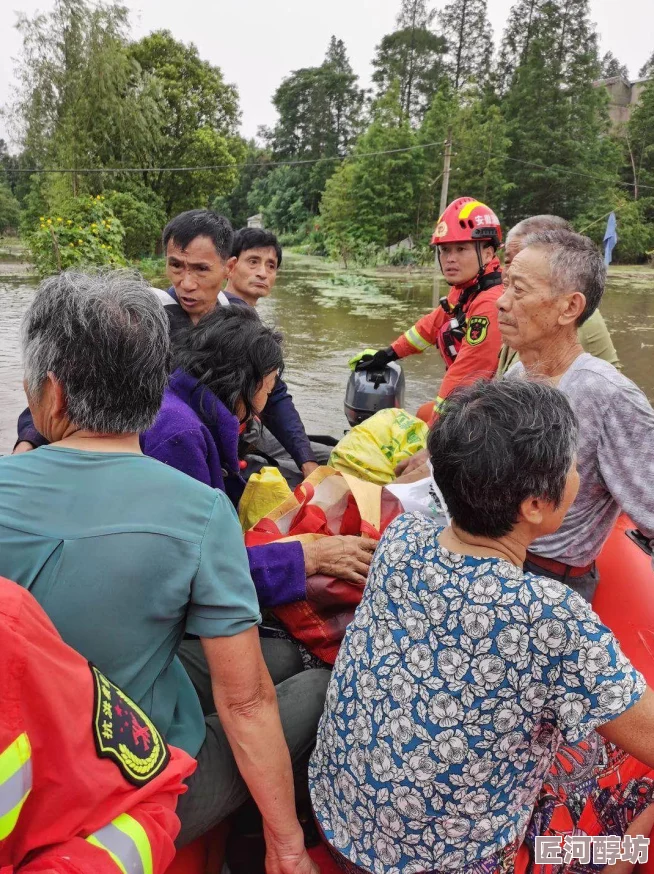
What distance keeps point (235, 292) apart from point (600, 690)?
3.39 metres

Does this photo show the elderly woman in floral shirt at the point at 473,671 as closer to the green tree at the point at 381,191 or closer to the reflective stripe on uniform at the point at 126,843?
the reflective stripe on uniform at the point at 126,843

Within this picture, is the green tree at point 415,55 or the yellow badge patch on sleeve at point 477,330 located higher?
the green tree at point 415,55

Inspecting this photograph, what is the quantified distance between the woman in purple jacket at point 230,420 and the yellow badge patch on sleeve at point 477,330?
134 cm

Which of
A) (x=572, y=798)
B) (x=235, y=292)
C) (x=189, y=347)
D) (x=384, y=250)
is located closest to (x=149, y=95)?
(x=384, y=250)

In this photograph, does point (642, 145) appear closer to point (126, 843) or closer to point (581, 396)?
point (581, 396)

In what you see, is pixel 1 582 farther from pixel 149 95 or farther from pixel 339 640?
pixel 149 95

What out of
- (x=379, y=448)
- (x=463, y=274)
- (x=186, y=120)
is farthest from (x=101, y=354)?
(x=186, y=120)

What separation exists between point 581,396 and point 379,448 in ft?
3.27

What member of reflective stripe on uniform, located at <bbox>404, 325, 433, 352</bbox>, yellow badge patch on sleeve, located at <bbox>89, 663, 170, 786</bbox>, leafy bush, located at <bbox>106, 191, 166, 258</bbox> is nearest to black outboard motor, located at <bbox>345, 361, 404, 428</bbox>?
reflective stripe on uniform, located at <bbox>404, 325, 433, 352</bbox>

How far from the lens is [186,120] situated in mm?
25781

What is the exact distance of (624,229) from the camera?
104ft

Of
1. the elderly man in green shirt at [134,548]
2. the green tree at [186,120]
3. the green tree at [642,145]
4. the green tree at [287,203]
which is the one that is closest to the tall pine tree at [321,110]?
the green tree at [287,203]

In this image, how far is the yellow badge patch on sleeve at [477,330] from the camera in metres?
3.10

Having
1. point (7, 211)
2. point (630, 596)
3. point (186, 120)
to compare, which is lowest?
point (630, 596)
